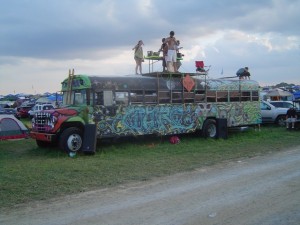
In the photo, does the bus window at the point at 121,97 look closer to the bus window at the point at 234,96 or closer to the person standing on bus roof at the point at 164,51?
the person standing on bus roof at the point at 164,51

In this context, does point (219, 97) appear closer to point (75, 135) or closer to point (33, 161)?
point (75, 135)

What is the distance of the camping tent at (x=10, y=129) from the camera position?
1692 centimetres

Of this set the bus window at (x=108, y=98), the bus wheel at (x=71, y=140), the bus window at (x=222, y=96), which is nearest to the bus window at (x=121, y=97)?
the bus window at (x=108, y=98)

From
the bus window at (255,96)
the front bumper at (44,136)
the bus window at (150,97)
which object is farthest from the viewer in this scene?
the bus window at (255,96)

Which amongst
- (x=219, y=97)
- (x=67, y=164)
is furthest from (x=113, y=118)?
(x=219, y=97)

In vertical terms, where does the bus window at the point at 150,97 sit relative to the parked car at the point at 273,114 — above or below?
above

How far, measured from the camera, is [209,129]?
1736 cm

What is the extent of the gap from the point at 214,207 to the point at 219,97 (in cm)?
1157

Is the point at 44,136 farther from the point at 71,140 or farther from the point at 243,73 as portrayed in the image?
the point at 243,73

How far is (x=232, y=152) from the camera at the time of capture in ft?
43.1

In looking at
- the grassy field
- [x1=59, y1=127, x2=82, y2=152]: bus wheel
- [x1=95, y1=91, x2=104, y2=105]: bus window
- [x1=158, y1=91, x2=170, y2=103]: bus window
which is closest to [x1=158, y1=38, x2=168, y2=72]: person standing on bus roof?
[x1=158, y1=91, x2=170, y2=103]: bus window

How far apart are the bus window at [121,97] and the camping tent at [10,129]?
18.8 ft

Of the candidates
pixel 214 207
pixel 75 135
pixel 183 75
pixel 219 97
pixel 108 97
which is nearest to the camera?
pixel 214 207

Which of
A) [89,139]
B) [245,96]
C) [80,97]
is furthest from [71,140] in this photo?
[245,96]
